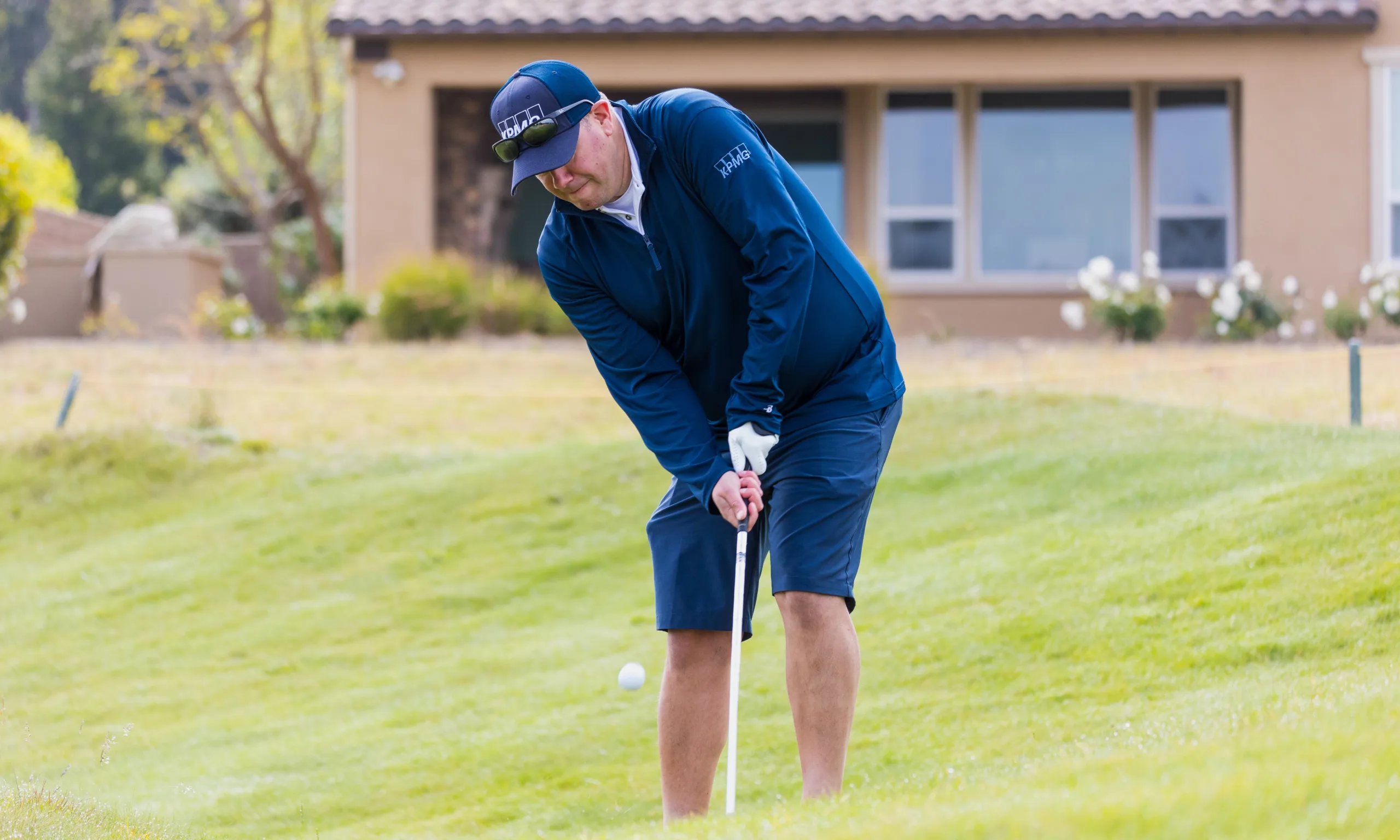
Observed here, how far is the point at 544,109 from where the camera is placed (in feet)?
13.1

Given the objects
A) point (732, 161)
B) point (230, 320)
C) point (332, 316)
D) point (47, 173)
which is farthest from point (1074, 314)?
point (47, 173)

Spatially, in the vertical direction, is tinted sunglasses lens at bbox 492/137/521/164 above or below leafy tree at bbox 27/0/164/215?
below

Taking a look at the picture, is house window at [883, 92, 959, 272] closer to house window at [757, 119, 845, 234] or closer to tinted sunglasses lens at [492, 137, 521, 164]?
house window at [757, 119, 845, 234]

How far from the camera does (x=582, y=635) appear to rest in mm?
7961

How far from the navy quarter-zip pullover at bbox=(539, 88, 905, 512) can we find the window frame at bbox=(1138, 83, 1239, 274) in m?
14.1

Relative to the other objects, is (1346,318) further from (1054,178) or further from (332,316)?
(332,316)

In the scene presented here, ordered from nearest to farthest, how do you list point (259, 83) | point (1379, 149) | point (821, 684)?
point (821, 684) → point (1379, 149) → point (259, 83)

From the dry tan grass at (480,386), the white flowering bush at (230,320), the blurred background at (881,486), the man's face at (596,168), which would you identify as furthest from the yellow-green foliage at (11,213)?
the man's face at (596,168)

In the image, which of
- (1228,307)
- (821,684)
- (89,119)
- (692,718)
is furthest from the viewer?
(89,119)

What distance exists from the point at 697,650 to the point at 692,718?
18cm

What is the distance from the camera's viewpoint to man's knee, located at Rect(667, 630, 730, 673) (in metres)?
4.31

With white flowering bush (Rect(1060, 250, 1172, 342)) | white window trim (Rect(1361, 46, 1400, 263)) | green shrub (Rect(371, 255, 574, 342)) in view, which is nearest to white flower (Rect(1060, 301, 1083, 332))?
white flowering bush (Rect(1060, 250, 1172, 342))

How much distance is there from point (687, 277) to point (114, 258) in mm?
18021

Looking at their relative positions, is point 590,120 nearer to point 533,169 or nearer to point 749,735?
point 533,169
